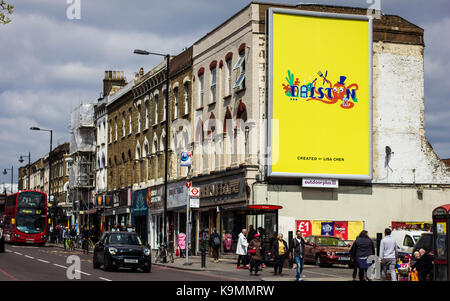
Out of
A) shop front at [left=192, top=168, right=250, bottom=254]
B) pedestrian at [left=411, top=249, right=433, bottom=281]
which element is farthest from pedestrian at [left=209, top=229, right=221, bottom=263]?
pedestrian at [left=411, top=249, right=433, bottom=281]

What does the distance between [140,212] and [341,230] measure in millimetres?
22394

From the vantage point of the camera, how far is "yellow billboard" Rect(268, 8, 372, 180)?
3784 centimetres

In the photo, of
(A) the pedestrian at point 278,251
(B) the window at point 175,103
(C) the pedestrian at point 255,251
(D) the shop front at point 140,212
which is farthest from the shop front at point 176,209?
(A) the pedestrian at point 278,251

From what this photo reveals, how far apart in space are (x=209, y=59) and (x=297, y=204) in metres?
10.8

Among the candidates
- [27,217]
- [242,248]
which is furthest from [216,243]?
[27,217]

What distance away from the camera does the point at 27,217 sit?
5866 centimetres

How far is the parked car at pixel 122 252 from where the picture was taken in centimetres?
2778

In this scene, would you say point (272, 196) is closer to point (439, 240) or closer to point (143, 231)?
point (439, 240)

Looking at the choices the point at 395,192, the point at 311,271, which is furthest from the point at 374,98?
the point at 311,271

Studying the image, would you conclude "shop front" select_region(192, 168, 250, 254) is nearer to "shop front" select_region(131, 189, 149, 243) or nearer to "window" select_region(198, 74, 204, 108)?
"window" select_region(198, 74, 204, 108)

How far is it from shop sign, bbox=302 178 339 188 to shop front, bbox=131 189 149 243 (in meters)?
20.1

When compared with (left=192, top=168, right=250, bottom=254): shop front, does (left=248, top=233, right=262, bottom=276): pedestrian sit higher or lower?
lower

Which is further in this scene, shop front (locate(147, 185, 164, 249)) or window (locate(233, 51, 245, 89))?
shop front (locate(147, 185, 164, 249))

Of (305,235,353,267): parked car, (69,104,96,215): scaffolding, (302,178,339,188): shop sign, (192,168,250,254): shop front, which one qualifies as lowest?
(305,235,353,267): parked car
